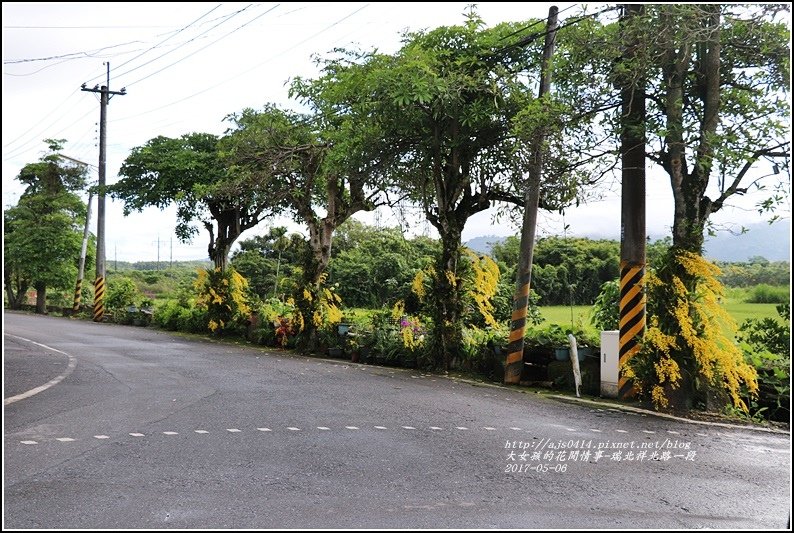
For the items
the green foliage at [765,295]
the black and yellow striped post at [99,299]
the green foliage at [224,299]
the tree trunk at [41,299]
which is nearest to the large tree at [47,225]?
the tree trunk at [41,299]

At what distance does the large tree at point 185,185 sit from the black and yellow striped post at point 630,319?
16.7 meters

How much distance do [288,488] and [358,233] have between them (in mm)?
33893

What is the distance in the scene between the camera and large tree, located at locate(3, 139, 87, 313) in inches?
1367

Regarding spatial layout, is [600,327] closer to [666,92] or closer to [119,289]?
[666,92]

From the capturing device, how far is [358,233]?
39.2 metres

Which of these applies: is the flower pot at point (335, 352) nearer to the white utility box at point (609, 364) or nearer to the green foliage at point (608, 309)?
the green foliage at point (608, 309)

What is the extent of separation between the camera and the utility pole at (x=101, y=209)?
30344mm

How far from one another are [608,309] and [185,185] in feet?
58.6

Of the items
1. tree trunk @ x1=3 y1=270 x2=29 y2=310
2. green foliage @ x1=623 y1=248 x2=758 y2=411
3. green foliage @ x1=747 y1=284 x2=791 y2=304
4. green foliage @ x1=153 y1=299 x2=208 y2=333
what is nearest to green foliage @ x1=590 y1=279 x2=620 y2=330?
green foliage @ x1=747 y1=284 x2=791 y2=304

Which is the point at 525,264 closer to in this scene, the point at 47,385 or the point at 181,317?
the point at 47,385

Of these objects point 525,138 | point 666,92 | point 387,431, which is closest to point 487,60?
point 525,138

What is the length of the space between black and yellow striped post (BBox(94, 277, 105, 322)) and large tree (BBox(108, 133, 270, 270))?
13.9 feet

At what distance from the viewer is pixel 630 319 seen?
10.8 m

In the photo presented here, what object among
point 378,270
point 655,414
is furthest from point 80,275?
point 655,414
